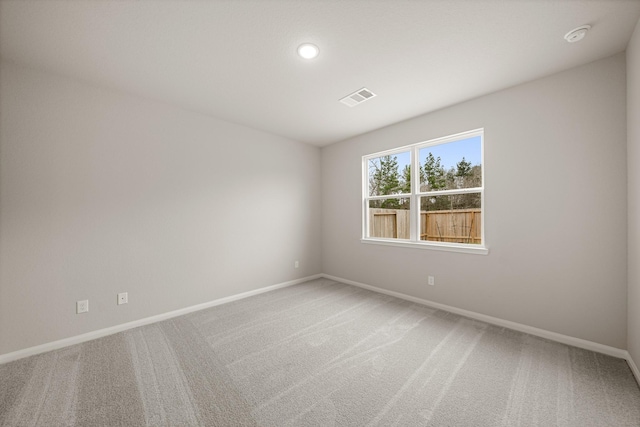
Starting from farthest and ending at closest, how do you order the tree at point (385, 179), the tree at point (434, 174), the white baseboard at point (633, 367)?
the tree at point (385, 179)
the tree at point (434, 174)
the white baseboard at point (633, 367)

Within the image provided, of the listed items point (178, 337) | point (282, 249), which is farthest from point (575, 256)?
point (178, 337)

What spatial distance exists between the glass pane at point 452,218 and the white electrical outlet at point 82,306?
12.8 ft

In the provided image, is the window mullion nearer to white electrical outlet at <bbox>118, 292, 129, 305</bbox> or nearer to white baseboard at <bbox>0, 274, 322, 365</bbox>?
white baseboard at <bbox>0, 274, 322, 365</bbox>

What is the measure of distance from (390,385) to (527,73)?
9.87ft

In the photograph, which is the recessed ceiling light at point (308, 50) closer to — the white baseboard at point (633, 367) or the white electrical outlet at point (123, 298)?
the white electrical outlet at point (123, 298)

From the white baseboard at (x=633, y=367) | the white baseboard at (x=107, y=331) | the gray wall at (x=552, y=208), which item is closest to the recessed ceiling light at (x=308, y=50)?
the gray wall at (x=552, y=208)

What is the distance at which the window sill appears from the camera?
108 inches

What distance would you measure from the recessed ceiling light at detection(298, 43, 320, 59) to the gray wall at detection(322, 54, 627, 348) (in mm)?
1158

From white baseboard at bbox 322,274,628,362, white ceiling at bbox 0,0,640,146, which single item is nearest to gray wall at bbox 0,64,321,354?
white ceiling at bbox 0,0,640,146

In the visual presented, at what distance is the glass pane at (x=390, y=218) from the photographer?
358 centimetres

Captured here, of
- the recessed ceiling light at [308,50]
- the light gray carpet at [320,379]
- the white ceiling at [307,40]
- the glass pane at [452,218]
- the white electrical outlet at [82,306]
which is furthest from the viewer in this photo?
the glass pane at [452,218]

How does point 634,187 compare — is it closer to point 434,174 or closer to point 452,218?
point 452,218

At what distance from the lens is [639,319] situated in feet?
5.57

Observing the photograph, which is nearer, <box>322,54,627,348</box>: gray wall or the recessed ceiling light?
the recessed ceiling light
